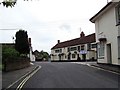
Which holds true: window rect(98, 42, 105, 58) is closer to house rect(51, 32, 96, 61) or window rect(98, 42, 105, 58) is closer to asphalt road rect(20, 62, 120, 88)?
asphalt road rect(20, 62, 120, 88)

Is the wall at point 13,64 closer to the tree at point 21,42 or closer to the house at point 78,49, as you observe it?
the tree at point 21,42

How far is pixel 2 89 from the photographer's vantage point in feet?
52.2

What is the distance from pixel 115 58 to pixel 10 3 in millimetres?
20004

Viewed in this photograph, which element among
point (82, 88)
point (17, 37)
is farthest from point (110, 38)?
point (17, 37)

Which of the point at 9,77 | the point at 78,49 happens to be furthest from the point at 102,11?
the point at 78,49

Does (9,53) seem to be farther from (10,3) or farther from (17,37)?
(10,3)

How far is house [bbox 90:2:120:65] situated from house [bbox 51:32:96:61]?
37588mm

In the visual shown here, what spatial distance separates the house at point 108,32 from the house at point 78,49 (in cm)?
3759

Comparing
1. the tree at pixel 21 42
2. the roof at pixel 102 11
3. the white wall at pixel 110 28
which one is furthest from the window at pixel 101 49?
the tree at pixel 21 42

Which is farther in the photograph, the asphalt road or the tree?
the tree

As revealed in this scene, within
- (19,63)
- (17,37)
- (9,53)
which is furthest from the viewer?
(17,37)

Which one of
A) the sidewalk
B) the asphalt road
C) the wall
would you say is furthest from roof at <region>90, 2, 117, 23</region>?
the sidewalk

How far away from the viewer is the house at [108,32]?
2923 centimetres

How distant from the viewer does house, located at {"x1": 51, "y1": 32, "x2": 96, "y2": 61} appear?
85625mm
